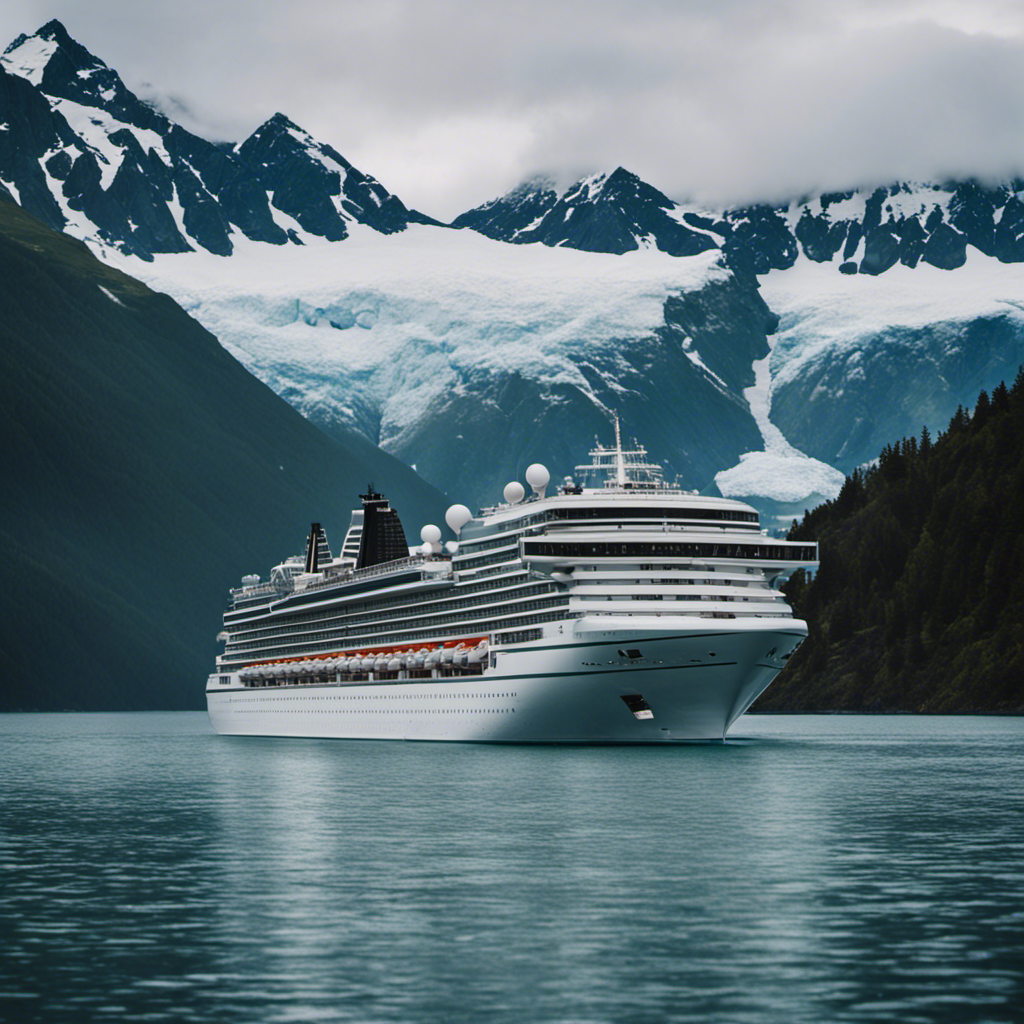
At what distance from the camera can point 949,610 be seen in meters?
179

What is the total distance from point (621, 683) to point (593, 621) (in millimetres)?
3316

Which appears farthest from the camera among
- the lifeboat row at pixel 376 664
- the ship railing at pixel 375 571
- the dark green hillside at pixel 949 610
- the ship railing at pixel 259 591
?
the dark green hillside at pixel 949 610

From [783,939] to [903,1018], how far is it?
5.93m

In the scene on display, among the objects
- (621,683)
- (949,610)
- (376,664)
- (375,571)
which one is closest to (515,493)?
(375,571)

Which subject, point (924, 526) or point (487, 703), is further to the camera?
point (924, 526)

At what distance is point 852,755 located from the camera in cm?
8800

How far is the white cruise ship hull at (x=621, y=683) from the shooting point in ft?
266

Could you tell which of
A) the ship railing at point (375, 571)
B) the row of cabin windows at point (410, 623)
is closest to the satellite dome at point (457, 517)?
the ship railing at point (375, 571)

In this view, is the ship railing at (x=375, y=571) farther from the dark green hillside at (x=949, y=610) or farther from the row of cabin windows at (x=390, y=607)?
the dark green hillside at (x=949, y=610)

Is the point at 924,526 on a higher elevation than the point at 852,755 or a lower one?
higher

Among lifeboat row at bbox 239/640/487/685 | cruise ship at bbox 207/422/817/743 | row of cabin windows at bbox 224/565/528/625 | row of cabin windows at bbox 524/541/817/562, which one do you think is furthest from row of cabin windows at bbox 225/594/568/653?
row of cabin windows at bbox 524/541/817/562

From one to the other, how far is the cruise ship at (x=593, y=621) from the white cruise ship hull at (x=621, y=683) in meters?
0.09

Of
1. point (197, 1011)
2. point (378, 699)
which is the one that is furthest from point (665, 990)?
point (378, 699)

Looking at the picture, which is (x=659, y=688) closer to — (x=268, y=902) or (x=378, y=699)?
(x=378, y=699)
